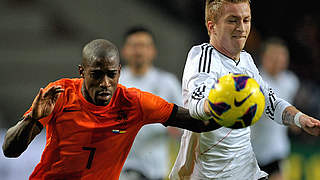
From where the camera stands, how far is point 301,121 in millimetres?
3629

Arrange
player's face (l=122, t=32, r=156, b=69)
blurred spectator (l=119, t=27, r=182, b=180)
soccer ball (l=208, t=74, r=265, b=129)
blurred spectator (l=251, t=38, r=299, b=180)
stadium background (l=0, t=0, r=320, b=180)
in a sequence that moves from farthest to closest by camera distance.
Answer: stadium background (l=0, t=0, r=320, b=180)
blurred spectator (l=251, t=38, r=299, b=180)
player's face (l=122, t=32, r=156, b=69)
blurred spectator (l=119, t=27, r=182, b=180)
soccer ball (l=208, t=74, r=265, b=129)

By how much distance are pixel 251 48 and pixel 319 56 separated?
4.56 feet

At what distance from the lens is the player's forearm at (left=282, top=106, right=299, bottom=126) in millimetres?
3763

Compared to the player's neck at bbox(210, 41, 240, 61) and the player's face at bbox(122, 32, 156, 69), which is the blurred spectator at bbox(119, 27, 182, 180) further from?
the player's neck at bbox(210, 41, 240, 61)

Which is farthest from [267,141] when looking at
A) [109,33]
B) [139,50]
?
[109,33]

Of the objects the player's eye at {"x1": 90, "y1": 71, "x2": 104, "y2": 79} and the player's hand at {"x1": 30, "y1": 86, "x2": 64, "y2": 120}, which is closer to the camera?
the player's hand at {"x1": 30, "y1": 86, "x2": 64, "y2": 120}

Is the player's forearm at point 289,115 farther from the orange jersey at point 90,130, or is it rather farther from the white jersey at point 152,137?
the white jersey at point 152,137

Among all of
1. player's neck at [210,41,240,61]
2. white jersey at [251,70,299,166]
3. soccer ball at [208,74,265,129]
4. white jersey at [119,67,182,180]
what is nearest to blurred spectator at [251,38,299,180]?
white jersey at [251,70,299,166]

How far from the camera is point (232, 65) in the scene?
3.72m

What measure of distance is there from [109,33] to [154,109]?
6.67 meters

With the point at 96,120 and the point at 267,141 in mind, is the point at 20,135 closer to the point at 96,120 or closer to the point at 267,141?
the point at 96,120

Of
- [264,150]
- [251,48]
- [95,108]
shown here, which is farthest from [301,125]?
[251,48]

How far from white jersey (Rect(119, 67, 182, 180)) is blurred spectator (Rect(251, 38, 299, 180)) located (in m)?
1.34

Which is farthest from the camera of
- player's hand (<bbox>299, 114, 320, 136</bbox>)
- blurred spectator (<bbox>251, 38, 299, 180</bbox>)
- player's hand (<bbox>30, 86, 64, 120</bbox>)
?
blurred spectator (<bbox>251, 38, 299, 180</bbox>)
